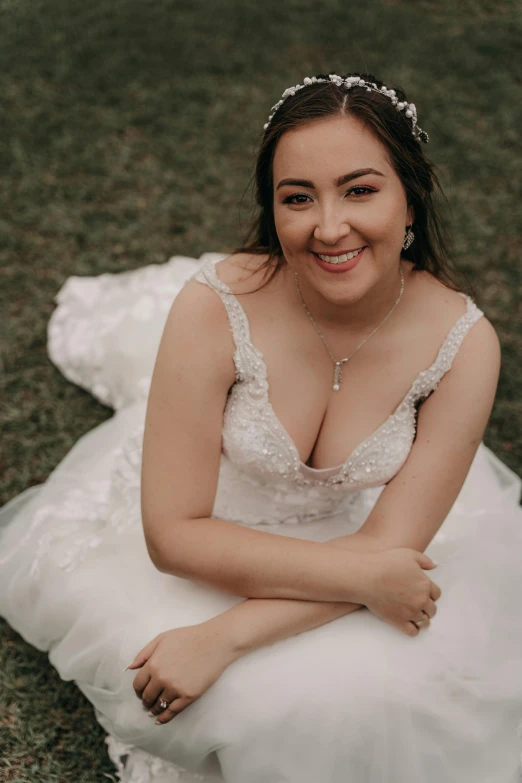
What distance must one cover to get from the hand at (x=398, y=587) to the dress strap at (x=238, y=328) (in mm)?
667

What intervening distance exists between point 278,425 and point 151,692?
0.85 meters

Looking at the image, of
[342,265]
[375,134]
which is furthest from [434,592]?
[375,134]

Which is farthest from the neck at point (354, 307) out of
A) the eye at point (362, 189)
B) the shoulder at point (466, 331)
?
the eye at point (362, 189)

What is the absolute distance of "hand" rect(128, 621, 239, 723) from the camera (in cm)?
230

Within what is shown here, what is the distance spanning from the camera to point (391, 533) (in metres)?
2.47

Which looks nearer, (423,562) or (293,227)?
(293,227)

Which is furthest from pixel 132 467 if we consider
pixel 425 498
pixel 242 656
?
pixel 425 498

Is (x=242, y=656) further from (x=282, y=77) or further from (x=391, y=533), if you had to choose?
(x=282, y=77)

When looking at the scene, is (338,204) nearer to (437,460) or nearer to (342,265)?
(342,265)

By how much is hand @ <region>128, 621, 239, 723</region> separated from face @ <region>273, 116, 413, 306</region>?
3.39 ft

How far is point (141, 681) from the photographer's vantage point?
7.65ft

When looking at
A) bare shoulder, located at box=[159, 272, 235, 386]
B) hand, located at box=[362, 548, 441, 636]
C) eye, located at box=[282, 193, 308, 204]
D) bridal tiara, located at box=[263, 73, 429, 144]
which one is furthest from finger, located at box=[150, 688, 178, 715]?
bridal tiara, located at box=[263, 73, 429, 144]

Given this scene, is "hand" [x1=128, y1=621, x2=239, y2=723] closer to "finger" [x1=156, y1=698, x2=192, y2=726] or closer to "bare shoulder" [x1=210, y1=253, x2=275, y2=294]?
"finger" [x1=156, y1=698, x2=192, y2=726]

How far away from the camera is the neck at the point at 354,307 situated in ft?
8.13
